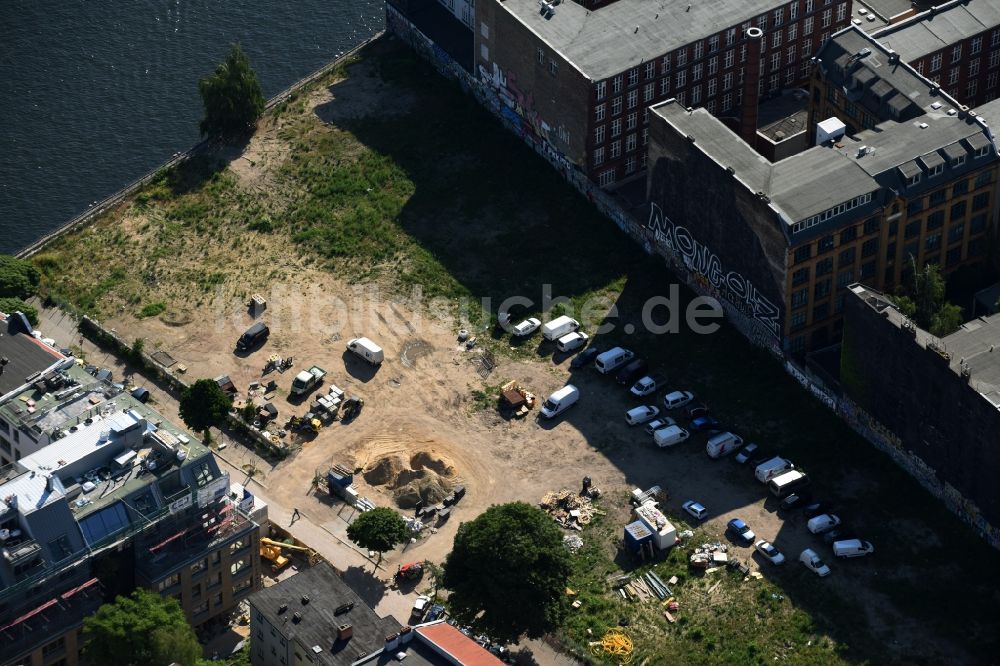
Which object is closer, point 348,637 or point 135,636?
point 135,636

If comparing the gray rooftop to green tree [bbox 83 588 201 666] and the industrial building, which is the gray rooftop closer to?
the industrial building

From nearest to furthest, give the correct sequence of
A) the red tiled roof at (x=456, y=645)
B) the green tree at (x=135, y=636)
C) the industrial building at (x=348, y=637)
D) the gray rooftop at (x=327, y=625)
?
the red tiled roof at (x=456, y=645)
the industrial building at (x=348, y=637)
the green tree at (x=135, y=636)
the gray rooftop at (x=327, y=625)

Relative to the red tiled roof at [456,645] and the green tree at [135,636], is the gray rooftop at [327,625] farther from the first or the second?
the green tree at [135,636]

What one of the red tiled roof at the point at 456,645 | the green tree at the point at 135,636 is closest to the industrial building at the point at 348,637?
the red tiled roof at the point at 456,645

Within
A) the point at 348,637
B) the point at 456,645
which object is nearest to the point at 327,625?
the point at 348,637

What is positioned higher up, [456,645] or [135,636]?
[135,636]

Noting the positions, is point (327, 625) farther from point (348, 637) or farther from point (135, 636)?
point (135, 636)

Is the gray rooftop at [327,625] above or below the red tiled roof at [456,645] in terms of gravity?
below
